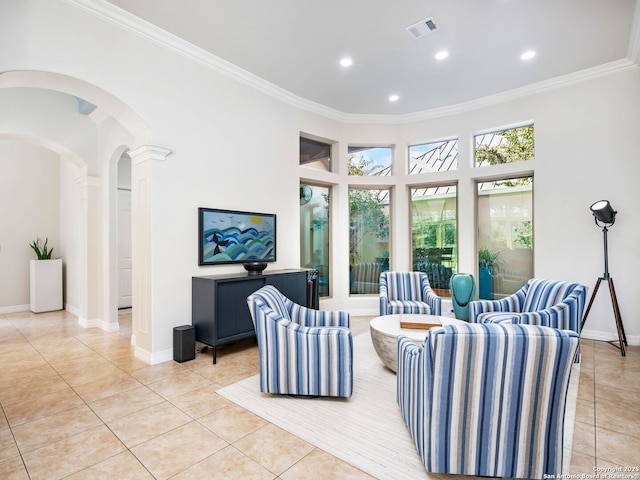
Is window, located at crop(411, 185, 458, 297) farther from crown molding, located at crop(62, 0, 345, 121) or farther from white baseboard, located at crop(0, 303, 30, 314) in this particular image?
white baseboard, located at crop(0, 303, 30, 314)

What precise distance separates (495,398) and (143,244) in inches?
142

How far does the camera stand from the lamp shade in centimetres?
408

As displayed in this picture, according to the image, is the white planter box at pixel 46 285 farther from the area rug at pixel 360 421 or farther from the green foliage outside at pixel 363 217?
the green foliage outside at pixel 363 217

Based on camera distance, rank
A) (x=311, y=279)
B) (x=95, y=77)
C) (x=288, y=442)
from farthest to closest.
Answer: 1. (x=311, y=279)
2. (x=95, y=77)
3. (x=288, y=442)

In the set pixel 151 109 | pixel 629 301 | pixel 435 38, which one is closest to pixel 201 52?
pixel 151 109

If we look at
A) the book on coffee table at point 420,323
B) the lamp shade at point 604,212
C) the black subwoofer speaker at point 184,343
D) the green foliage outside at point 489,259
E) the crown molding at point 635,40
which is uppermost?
the crown molding at point 635,40

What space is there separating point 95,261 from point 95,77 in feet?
10.2

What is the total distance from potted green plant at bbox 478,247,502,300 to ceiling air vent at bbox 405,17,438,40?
3.52 m

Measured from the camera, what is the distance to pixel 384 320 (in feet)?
11.9

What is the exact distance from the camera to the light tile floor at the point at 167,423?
6.51 ft

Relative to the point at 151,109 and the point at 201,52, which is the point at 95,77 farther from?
the point at 201,52

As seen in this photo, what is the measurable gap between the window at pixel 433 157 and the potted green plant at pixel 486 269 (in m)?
1.54

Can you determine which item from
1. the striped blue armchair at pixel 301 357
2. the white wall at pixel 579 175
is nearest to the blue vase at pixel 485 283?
the white wall at pixel 579 175

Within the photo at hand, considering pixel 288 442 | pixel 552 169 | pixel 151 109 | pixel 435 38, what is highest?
pixel 435 38
